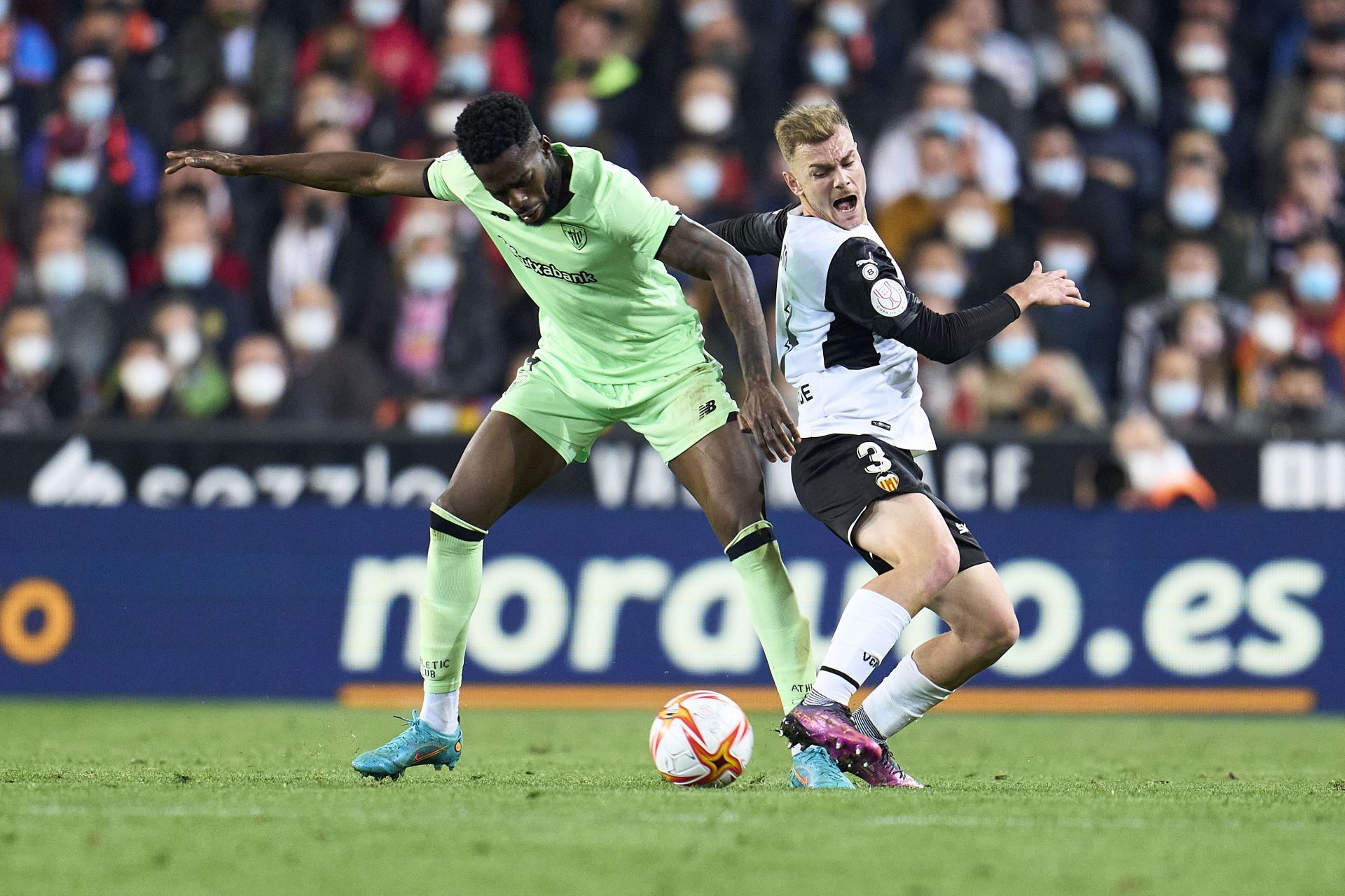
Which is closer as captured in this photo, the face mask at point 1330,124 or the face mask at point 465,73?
the face mask at point 465,73

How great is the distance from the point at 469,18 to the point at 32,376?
4076 mm

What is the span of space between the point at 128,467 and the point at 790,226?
5.92 meters

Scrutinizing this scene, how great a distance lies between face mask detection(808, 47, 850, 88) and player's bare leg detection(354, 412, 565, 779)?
736 centimetres

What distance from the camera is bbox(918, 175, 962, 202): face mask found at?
1260cm

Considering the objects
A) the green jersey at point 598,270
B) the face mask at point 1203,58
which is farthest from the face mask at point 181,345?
the face mask at point 1203,58

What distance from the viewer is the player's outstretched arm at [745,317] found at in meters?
5.78

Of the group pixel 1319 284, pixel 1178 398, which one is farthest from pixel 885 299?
pixel 1319 284

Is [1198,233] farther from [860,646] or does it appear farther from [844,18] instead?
[860,646]

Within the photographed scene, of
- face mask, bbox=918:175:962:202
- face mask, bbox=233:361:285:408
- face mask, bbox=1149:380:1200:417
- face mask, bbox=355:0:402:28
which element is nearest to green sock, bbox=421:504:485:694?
face mask, bbox=233:361:285:408

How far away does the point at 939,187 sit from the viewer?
12.6 m

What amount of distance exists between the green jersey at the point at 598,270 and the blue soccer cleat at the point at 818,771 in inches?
54.7

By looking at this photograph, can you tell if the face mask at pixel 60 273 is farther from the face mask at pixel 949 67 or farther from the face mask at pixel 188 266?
the face mask at pixel 949 67

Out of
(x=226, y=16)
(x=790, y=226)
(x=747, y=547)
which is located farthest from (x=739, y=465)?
(x=226, y=16)

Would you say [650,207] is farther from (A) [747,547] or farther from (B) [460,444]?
(B) [460,444]
